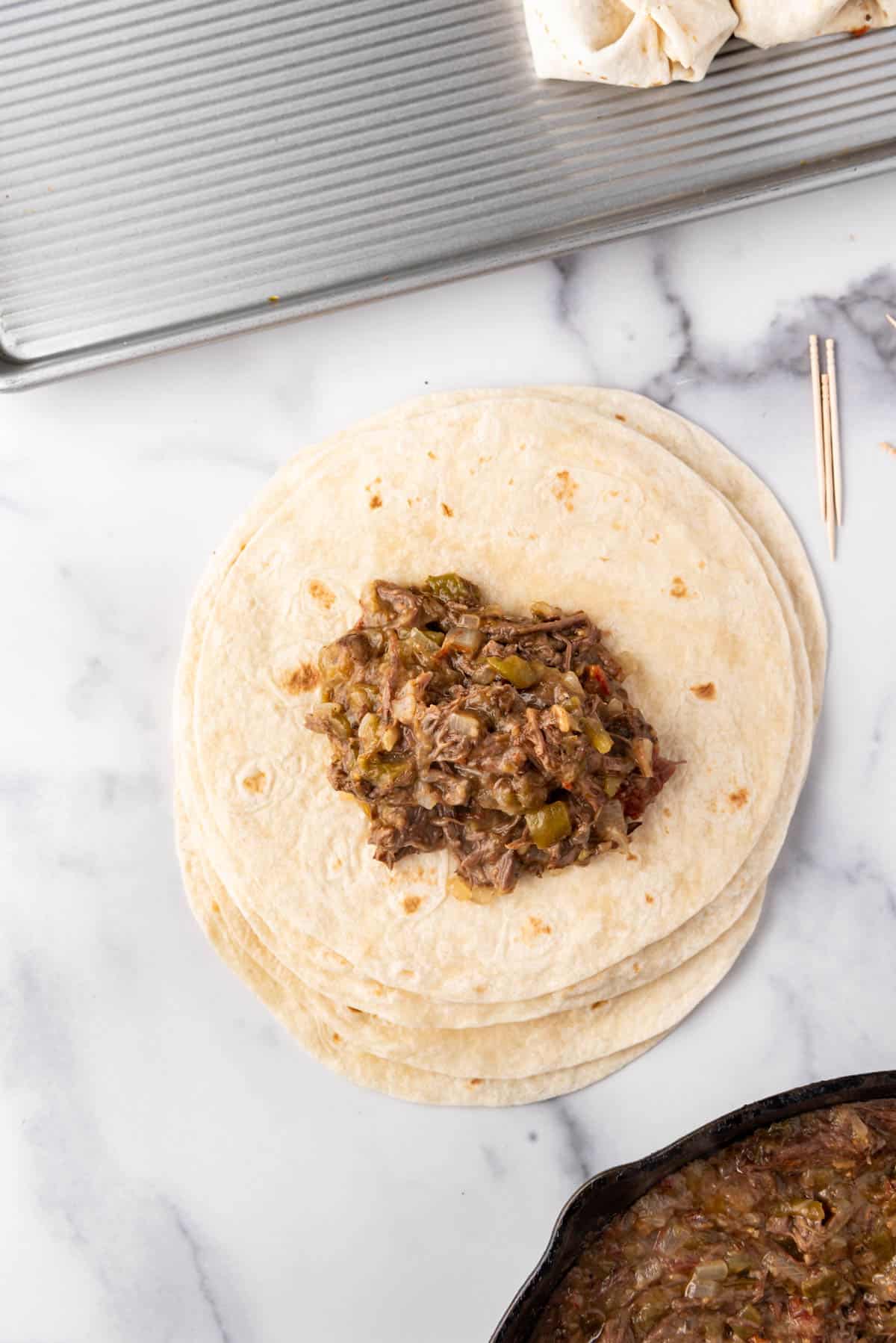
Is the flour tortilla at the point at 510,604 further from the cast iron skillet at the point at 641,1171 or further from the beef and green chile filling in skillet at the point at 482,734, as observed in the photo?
the cast iron skillet at the point at 641,1171

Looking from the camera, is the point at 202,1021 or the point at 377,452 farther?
the point at 202,1021

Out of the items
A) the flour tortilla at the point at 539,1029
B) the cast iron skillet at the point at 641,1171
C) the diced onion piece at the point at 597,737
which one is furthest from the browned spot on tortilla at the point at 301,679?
the cast iron skillet at the point at 641,1171

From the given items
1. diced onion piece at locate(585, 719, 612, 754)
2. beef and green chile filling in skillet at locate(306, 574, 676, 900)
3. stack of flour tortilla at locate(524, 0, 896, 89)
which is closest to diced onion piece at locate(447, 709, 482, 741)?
beef and green chile filling in skillet at locate(306, 574, 676, 900)

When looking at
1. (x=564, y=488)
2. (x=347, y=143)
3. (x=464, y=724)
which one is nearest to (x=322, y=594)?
(x=464, y=724)

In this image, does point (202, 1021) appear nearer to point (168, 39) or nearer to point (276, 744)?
point (276, 744)

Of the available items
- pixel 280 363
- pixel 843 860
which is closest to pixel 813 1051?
pixel 843 860

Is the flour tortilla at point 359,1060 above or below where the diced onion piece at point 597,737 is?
below

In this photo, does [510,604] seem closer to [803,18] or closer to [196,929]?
[196,929]
